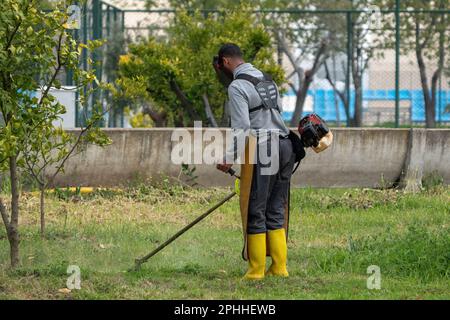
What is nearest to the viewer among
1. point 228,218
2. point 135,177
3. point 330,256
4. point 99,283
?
point 99,283

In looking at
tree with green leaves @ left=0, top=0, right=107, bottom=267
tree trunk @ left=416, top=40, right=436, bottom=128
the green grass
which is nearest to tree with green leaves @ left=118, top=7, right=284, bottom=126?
the green grass

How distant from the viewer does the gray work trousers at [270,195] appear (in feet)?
26.2

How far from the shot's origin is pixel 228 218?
11.1 m

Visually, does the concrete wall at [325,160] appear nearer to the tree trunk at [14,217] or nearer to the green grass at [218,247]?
the green grass at [218,247]

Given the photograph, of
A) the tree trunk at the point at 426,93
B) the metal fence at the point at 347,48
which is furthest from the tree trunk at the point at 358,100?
the tree trunk at the point at 426,93

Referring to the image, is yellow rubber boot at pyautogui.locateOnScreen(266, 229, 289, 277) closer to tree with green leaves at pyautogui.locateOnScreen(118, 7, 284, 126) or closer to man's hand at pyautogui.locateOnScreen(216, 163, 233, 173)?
man's hand at pyautogui.locateOnScreen(216, 163, 233, 173)

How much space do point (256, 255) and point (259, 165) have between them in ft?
2.23

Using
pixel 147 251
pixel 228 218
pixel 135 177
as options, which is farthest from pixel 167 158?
pixel 147 251

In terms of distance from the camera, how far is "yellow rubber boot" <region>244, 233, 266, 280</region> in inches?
316

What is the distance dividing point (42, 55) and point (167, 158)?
492 centimetres

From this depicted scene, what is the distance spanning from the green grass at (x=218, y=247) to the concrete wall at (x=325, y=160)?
1.00 feet

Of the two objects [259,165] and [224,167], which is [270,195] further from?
[224,167]
